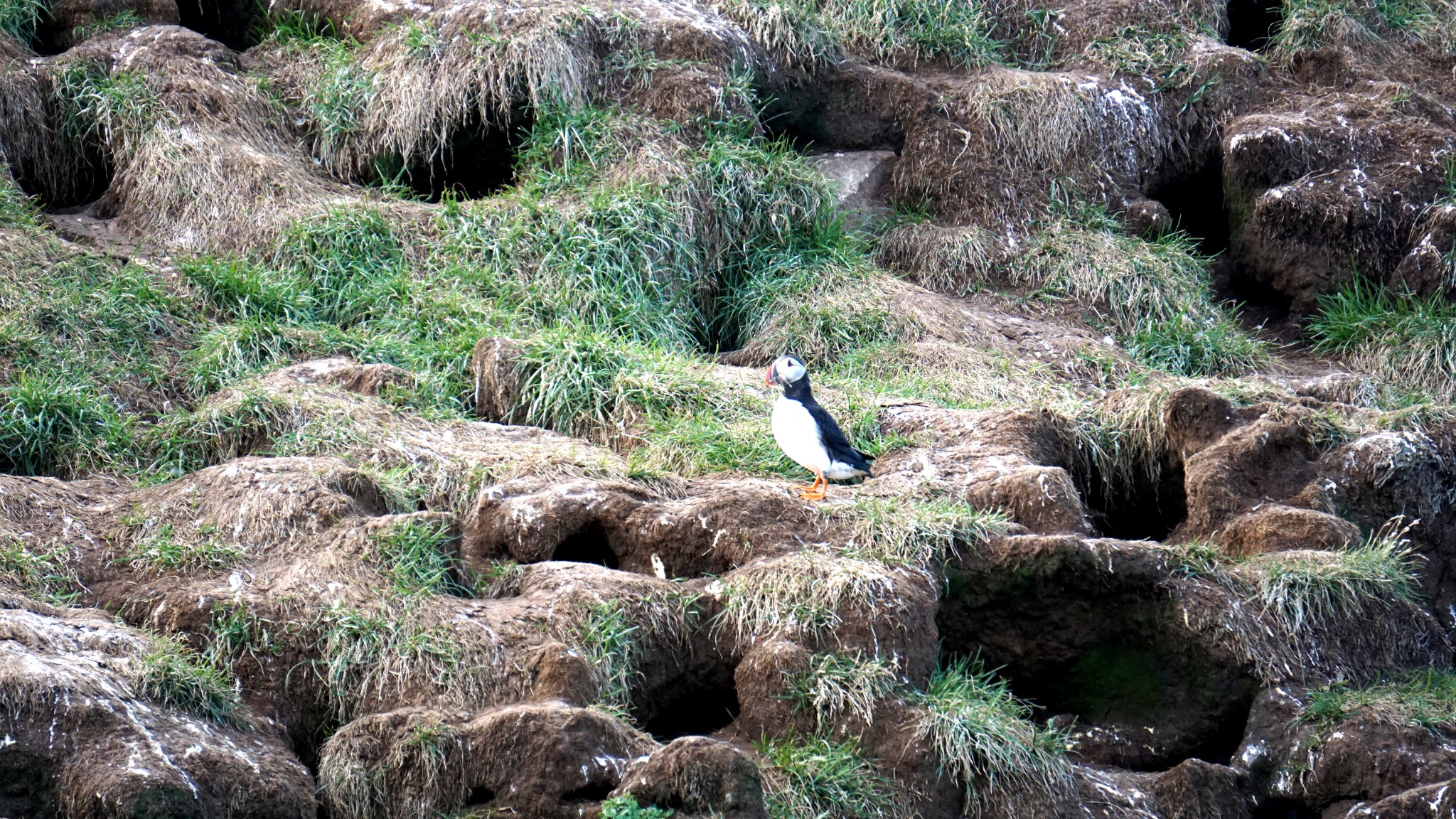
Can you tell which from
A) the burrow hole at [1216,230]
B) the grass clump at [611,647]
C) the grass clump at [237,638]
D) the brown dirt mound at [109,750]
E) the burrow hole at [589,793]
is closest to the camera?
the brown dirt mound at [109,750]

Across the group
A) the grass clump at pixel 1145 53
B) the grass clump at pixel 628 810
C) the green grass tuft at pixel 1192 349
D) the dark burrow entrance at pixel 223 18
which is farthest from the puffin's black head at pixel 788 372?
the dark burrow entrance at pixel 223 18

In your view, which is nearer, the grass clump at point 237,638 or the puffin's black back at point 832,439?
the grass clump at point 237,638

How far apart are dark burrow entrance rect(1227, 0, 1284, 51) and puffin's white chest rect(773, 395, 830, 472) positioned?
204 inches

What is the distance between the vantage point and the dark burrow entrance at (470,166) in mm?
7539

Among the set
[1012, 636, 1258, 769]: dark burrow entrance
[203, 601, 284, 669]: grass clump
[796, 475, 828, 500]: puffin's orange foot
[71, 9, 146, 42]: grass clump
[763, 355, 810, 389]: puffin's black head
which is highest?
[71, 9, 146, 42]: grass clump

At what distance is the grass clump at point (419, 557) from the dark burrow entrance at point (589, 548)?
1.19 ft

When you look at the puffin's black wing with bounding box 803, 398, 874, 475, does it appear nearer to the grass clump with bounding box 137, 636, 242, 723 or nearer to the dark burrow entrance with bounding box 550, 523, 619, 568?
the dark burrow entrance with bounding box 550, 523, 619, 568

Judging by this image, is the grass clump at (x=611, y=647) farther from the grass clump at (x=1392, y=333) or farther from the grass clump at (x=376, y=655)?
the grass clump at (x=1392, y=333)

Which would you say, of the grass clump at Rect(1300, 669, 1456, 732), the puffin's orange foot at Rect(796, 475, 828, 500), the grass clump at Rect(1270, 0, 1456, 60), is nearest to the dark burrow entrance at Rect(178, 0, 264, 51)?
the puffin's orange foot at Rect(796, 475, 828, 500)

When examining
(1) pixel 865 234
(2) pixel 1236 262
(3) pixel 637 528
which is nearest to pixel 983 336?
(1) pixel 865 234

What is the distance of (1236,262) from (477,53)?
408cm

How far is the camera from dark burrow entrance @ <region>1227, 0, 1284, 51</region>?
8.99 metres

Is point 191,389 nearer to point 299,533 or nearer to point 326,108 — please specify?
point 299,533

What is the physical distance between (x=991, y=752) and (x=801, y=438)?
128cm
